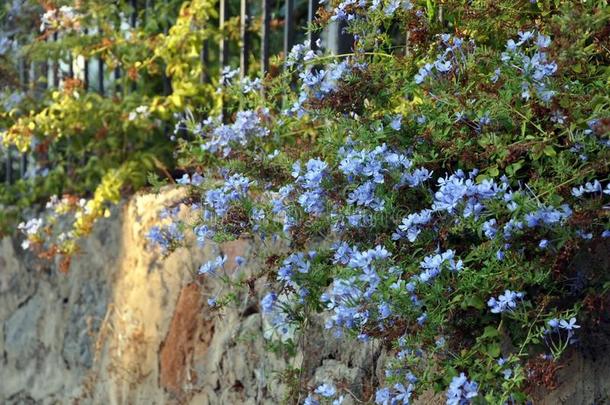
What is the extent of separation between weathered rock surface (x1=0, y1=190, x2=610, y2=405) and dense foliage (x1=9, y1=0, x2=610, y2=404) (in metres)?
0.20

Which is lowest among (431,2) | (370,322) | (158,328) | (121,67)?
(158,328)

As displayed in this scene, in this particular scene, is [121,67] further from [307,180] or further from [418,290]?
[418,290]

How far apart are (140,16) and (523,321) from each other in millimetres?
2912

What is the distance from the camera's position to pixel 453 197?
2586 millimetres

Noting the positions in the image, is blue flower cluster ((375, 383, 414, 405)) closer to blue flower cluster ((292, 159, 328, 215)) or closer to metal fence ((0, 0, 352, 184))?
blue flower cluster ((292, 159, 328, 215))

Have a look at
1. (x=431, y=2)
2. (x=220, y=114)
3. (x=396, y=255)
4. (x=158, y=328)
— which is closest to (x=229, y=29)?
(x=220, y=114)

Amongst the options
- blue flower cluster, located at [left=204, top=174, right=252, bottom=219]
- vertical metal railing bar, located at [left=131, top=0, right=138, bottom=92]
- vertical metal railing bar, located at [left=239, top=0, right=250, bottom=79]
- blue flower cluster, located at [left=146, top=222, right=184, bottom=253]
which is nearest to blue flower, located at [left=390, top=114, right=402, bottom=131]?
blue flower cluster, located at [left=204, top=174, right=252, bottom=219]

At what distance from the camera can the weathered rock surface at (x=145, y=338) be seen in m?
3.52

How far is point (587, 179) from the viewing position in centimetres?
273

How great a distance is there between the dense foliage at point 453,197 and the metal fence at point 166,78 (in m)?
0.83

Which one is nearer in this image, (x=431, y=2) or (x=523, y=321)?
(x=523, y=321)

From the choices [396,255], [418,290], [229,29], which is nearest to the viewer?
[418,290]

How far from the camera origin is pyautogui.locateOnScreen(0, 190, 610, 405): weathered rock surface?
11.6ft

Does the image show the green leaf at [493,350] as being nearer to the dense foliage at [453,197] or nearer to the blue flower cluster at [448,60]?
the dense foliage at [453,197]
